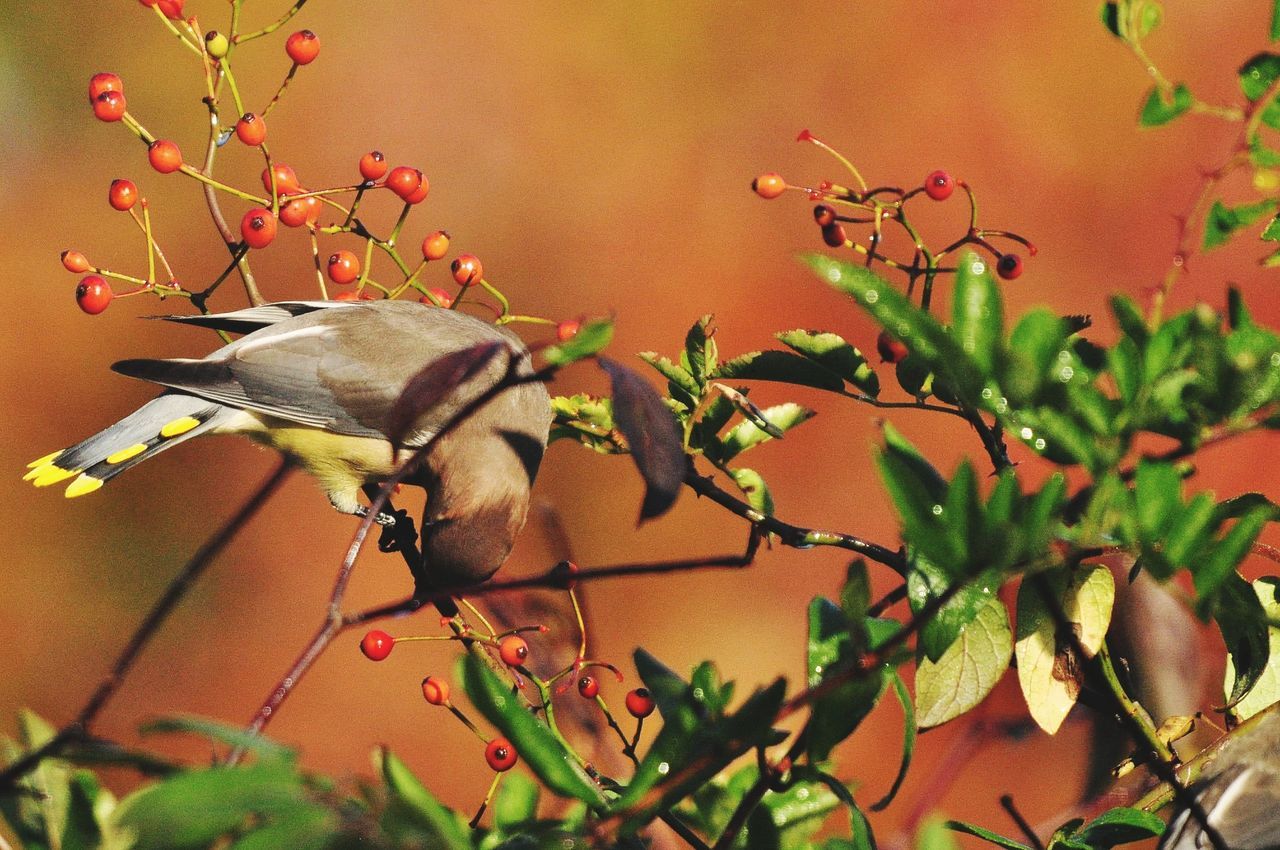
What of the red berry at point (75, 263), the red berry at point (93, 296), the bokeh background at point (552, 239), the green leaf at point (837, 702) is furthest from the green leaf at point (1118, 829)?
the bokeh background at point (552, 239)

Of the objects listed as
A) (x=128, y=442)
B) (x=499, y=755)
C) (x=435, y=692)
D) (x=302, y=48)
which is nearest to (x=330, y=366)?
(x=128, y=442)

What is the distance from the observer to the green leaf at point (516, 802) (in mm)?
917

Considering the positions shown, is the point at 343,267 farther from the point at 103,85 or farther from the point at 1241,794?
the point at 1241,794

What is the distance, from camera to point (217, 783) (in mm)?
578

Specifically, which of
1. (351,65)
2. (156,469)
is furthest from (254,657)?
(351,65)

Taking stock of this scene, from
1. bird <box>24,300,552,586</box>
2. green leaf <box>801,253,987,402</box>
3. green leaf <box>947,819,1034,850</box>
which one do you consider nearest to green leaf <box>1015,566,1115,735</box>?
green leaf <box>947,819,1034,850</box>

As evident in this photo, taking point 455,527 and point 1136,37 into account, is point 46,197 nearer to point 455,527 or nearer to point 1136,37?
point 455,527

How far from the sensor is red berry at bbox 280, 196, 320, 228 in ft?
6.15

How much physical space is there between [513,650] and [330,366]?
4.40 ft

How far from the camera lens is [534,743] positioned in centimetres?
85

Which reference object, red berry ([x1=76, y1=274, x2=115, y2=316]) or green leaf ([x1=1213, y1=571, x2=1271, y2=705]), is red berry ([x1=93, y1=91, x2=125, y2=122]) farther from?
green leaf ([x1=1213, y1=571, x2=1271, y2=705])

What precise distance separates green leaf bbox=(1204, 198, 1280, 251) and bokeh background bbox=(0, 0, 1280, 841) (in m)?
3.20

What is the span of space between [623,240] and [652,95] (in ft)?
2.53

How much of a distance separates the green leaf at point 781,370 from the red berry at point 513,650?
42 cm
